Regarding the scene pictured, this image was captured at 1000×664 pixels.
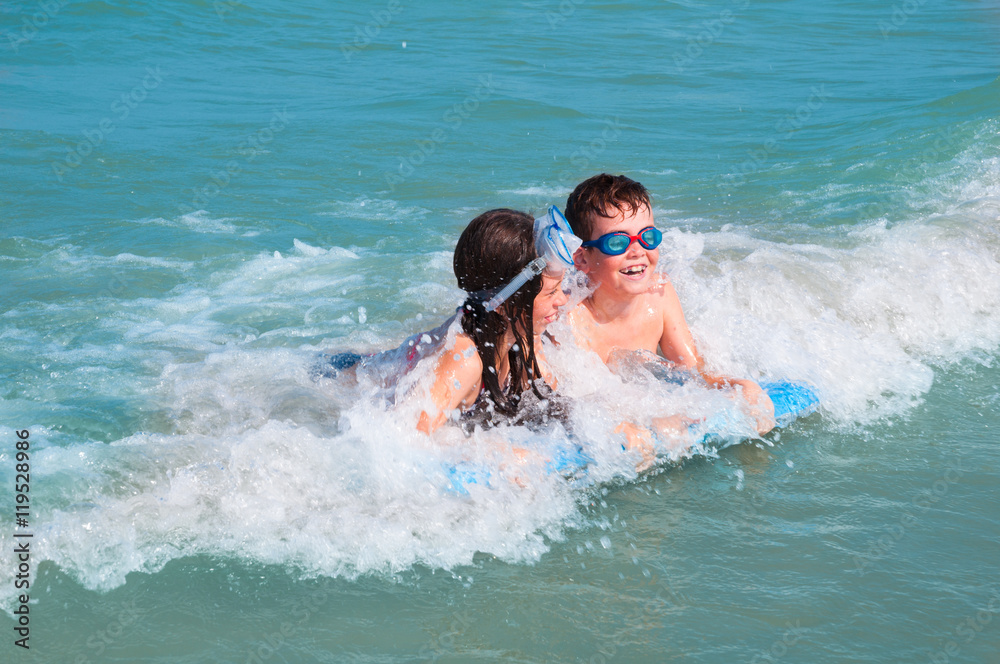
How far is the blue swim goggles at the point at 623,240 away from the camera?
14.3 feet

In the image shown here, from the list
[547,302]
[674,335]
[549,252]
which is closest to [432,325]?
[674,335]

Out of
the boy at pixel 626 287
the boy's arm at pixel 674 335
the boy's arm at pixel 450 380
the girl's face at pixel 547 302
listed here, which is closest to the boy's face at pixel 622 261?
the boy at pixel 626 287

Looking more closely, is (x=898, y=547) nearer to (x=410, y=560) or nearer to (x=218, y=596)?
(x=410, y=560)

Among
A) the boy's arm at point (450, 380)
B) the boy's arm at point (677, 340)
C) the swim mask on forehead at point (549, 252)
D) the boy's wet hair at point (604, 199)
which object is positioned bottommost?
the boy's arm at point (450, 380)

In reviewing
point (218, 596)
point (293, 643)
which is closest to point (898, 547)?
point (293, 643)

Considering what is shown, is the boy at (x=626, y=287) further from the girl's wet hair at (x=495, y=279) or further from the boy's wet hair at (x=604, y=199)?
the girl's wet hair at (x=495, y=279)

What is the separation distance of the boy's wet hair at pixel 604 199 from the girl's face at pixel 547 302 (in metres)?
0.48

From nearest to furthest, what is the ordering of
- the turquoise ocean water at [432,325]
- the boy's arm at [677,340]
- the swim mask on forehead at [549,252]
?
the turquoise ocean water at [432,325], the swim mask on forehead at [549,252], the boy's arm at [677,340]

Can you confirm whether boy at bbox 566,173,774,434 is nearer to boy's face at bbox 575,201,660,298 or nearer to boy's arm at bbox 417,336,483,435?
boy's face at bbox 575,201,660,298

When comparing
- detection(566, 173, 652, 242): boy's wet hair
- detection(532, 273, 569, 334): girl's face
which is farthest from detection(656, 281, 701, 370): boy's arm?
detection(532, 273, 569, 334): girl's face

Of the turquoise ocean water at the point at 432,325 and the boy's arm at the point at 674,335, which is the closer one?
the turquoise ocean water at the point at 432,325

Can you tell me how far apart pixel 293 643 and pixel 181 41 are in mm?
14346

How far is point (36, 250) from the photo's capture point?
23.0 ft

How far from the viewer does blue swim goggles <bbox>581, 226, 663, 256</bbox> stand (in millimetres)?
4348
